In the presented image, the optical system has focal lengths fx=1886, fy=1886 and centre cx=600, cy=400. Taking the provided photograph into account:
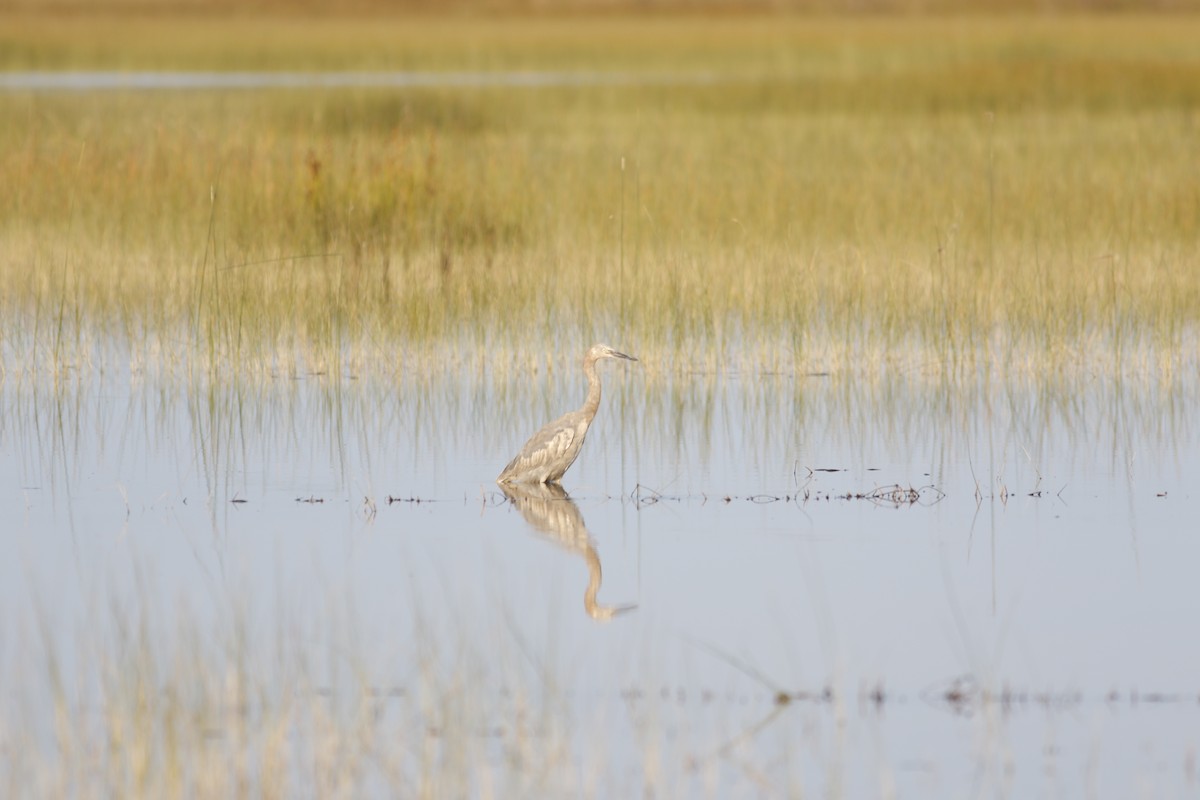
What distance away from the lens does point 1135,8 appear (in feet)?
205

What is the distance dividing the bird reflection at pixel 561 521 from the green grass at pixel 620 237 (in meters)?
2.53

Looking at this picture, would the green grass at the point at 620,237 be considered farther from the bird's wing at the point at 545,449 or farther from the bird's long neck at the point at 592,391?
the bird's wing at the point at 545,449

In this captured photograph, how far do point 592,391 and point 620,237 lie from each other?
12.6 ft

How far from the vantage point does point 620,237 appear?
37.9ft

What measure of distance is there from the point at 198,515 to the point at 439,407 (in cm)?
224

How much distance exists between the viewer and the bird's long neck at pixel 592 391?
25.2 ft

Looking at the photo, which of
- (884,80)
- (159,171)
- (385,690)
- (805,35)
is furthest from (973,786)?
(805,35)

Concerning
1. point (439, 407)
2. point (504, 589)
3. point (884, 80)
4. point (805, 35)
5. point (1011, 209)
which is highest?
point (805, 35)

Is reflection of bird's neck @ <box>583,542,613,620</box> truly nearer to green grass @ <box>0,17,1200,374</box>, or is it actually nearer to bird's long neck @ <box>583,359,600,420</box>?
bird's long neck @ <box>583,359,600,420</box>

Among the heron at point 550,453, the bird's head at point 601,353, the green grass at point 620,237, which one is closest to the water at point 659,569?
the heron at point 550,453

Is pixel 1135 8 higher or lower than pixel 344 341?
higher

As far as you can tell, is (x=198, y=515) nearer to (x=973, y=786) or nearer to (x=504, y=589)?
(x=504, y=589)

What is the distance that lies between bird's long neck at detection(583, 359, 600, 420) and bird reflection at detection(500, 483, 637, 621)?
0.33 m

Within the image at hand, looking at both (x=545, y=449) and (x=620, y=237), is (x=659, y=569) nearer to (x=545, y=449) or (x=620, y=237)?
(x=545, y=449)
